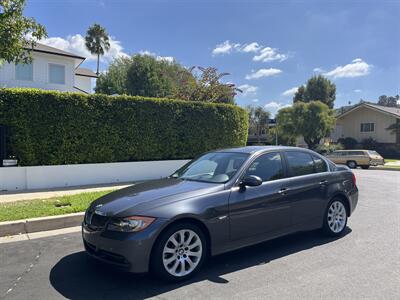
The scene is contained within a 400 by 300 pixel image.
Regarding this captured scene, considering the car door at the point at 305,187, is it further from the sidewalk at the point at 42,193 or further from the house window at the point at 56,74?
the house window at the point at 56,74

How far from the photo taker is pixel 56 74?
21547mm

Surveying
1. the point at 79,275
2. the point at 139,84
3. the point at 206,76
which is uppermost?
the point at 139,84

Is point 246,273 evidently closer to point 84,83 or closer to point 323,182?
point 323,182

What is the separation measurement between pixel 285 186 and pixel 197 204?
1598 mm

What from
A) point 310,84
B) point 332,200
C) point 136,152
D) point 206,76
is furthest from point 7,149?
point 310,84

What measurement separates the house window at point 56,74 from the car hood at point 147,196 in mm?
18678

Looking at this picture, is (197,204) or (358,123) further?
A: (358,123)

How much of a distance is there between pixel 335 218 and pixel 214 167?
7.66 ft

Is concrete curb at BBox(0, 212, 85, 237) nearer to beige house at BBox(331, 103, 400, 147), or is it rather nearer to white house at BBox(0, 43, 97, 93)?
white house at BBox(0, 43, 97, 93)

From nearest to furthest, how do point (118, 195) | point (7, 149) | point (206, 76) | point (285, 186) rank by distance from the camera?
point (118, 195), point (285, 186), point (7, 149), point (206, 76)

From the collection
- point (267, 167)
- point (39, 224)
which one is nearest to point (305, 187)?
point (267, 167)

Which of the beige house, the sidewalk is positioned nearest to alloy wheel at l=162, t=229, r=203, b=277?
the sidewalk

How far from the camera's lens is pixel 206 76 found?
20.3 m

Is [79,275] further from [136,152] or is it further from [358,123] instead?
[358,123]
